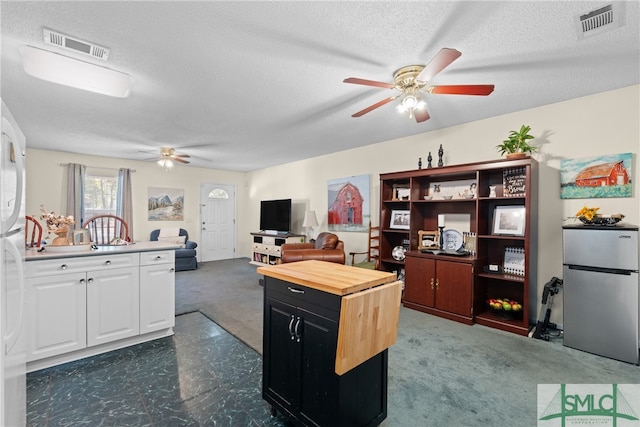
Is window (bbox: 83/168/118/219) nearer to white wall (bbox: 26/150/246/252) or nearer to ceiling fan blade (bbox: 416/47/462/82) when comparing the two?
white wall (bbox: 26/150/246/252)

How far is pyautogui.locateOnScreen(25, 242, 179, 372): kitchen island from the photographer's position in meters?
2.29

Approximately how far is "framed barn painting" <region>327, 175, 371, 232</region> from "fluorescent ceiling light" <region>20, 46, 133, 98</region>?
3.59 meters

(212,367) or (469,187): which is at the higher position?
(469,187)

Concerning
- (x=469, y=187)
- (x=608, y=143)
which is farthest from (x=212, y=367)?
(x=608, y=143)

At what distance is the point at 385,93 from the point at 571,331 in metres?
2.92

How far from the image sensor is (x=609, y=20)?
179 cm

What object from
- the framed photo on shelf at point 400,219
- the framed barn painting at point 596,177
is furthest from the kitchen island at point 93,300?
the framed barn painting at point 596,177

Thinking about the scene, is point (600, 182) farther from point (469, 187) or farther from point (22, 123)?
point (22, 123)

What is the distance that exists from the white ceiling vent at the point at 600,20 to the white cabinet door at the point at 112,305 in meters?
3.94

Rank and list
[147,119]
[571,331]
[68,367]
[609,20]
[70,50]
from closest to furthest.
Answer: [609,20], [70,50], [68,367], [571,331], [147,119]

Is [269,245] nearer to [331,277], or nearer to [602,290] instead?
[331,277]

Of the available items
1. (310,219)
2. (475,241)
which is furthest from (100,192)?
(475,241)

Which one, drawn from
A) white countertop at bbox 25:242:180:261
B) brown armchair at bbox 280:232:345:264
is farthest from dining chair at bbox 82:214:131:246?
brown armchair at bbox 280:232:345:264

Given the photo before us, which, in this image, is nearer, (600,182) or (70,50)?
(70,50)
